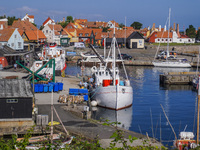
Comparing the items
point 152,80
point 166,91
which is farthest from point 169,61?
point 166,91

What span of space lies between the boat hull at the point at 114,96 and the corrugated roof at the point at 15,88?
34.7ft

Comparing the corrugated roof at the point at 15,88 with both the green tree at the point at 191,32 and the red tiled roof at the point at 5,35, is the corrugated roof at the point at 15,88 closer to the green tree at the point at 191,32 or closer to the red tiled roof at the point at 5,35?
the red tiled roof at the point at 5,35

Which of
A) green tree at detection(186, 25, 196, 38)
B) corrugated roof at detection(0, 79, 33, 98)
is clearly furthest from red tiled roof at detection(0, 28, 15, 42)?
green tree at detection(186, 25, 196, 38)

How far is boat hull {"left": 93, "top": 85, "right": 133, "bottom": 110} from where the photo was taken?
35438 millimetres

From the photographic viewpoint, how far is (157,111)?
37875 mm

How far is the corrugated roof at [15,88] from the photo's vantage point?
25734 mm

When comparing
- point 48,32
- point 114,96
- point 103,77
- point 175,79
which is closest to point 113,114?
point 114,96

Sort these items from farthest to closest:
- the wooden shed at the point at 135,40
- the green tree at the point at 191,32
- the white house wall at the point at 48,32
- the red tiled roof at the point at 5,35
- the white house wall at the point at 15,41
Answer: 1. the green tree at the point at 191,32
2. the white house wall at the point at 48,32
3. the wooden shed at the point at 135,40
4. the white house wall at the point at 15,41
5. the red tiled roof at the point at 5,35

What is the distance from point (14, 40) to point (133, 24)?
105079 millimetres

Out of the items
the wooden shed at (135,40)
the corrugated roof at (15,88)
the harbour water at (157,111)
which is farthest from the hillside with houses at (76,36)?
the corrugated roof at (15,88)

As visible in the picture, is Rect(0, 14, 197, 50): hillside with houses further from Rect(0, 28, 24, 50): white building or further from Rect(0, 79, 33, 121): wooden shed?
Rect(0, 79, 33, 121): wooden shed

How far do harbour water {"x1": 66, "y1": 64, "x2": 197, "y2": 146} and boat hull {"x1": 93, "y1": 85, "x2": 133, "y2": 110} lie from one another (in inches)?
23.9

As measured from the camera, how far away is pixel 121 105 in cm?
3641

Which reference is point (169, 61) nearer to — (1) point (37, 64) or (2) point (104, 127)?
(1) point (37, 64)
